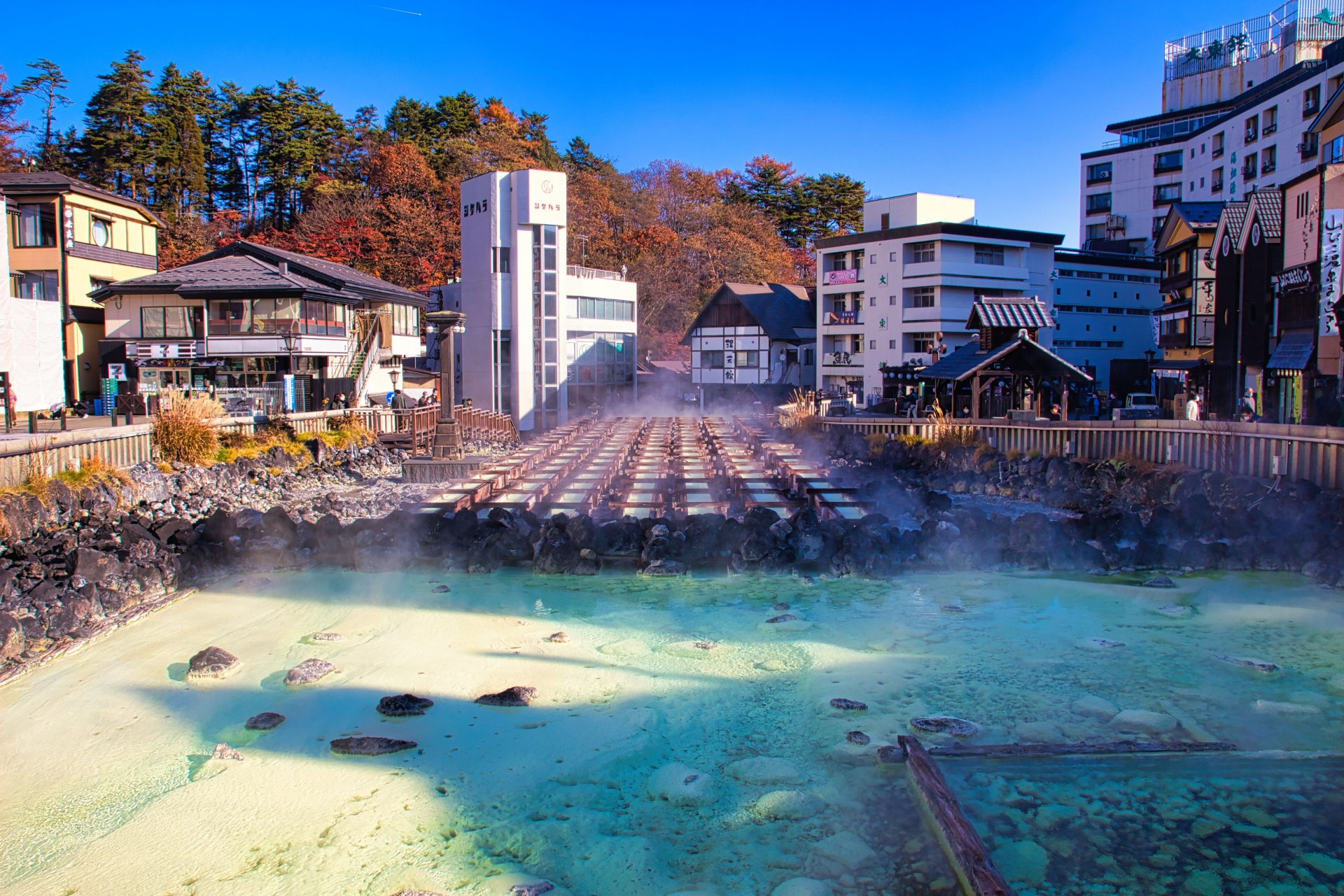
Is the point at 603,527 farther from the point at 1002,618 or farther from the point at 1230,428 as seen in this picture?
the point at 1230,428

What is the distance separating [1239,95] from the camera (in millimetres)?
45562

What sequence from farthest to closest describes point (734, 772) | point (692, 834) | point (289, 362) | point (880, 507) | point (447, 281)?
point (447, 281) < point (289, 362) < point (880, 507) < point (734, 772) < point (692, 834)

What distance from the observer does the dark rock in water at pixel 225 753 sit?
624 centimetres

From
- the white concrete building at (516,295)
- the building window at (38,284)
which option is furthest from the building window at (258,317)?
the building window at (38,284)

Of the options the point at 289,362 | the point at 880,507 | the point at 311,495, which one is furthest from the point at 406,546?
the point at 289,362

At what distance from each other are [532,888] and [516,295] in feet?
88.8

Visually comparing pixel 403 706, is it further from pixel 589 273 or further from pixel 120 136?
pixel 120 136

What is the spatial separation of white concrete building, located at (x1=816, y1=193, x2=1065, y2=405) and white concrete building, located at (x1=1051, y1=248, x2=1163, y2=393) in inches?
79.1

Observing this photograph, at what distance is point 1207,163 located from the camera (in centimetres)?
4025

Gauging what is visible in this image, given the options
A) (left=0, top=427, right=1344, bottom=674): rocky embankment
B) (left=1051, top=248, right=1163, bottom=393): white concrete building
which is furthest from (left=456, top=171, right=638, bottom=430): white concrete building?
(left=1051, top=248, right=1163, bottom=393): white concrete building

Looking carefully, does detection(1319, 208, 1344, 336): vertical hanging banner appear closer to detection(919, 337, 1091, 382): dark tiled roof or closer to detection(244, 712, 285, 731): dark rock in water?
detection(919, 337, 1091, 382): dark tiled roof

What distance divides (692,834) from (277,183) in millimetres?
49101

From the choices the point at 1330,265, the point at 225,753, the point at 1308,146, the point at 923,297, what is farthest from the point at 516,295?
the point at 1308,146

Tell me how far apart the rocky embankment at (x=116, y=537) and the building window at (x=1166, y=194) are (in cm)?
4701
